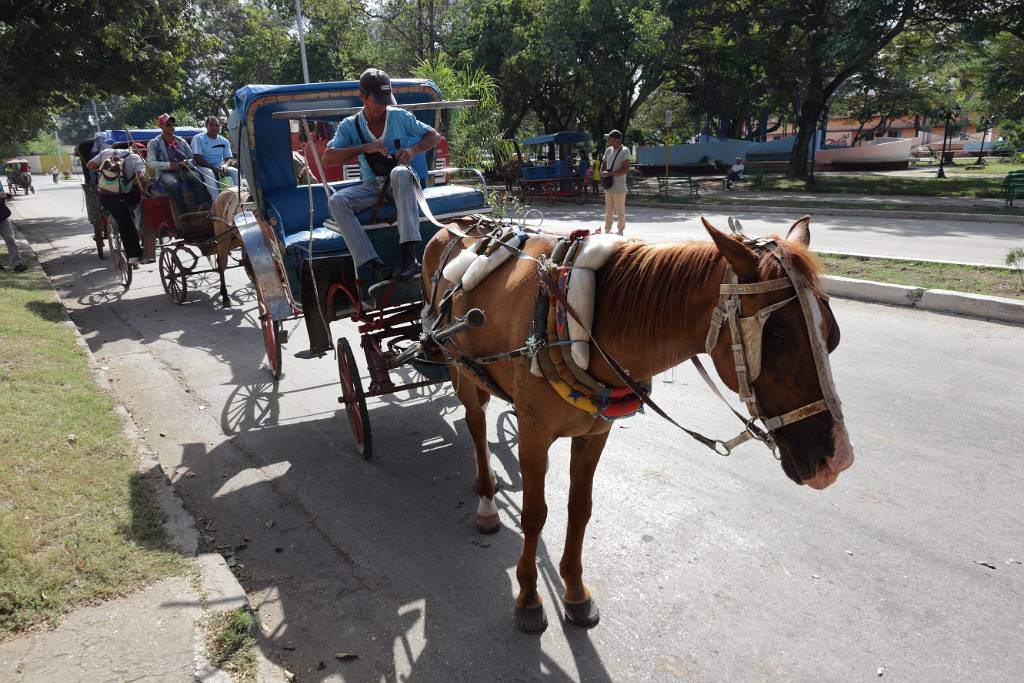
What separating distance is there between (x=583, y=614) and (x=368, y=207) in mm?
3027

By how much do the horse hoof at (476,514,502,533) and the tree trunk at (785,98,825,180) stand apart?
2515 cm

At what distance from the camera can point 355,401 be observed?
498 cm

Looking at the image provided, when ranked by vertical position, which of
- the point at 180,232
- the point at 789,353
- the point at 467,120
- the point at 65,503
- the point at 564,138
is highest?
the point at 467,120

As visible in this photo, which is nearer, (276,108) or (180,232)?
(276,108)

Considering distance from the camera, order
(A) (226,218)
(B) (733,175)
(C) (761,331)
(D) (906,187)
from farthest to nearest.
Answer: (B) (733,175) → (D) (906,187) → (A) (226,218) → (C) (761,331)

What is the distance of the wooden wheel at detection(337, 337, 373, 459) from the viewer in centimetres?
480

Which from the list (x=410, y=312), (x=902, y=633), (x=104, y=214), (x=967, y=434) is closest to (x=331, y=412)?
(x=410, y=312)

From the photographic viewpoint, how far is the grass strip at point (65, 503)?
10.4ft

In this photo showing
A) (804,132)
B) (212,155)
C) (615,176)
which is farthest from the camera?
(804,132)

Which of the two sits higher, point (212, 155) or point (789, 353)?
point (212, 155)

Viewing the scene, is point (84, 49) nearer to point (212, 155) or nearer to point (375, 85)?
point (212, 155)

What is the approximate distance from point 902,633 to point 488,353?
2.28 meters

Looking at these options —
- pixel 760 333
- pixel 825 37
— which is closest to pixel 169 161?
pixel 760 333

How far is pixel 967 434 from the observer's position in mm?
4734
